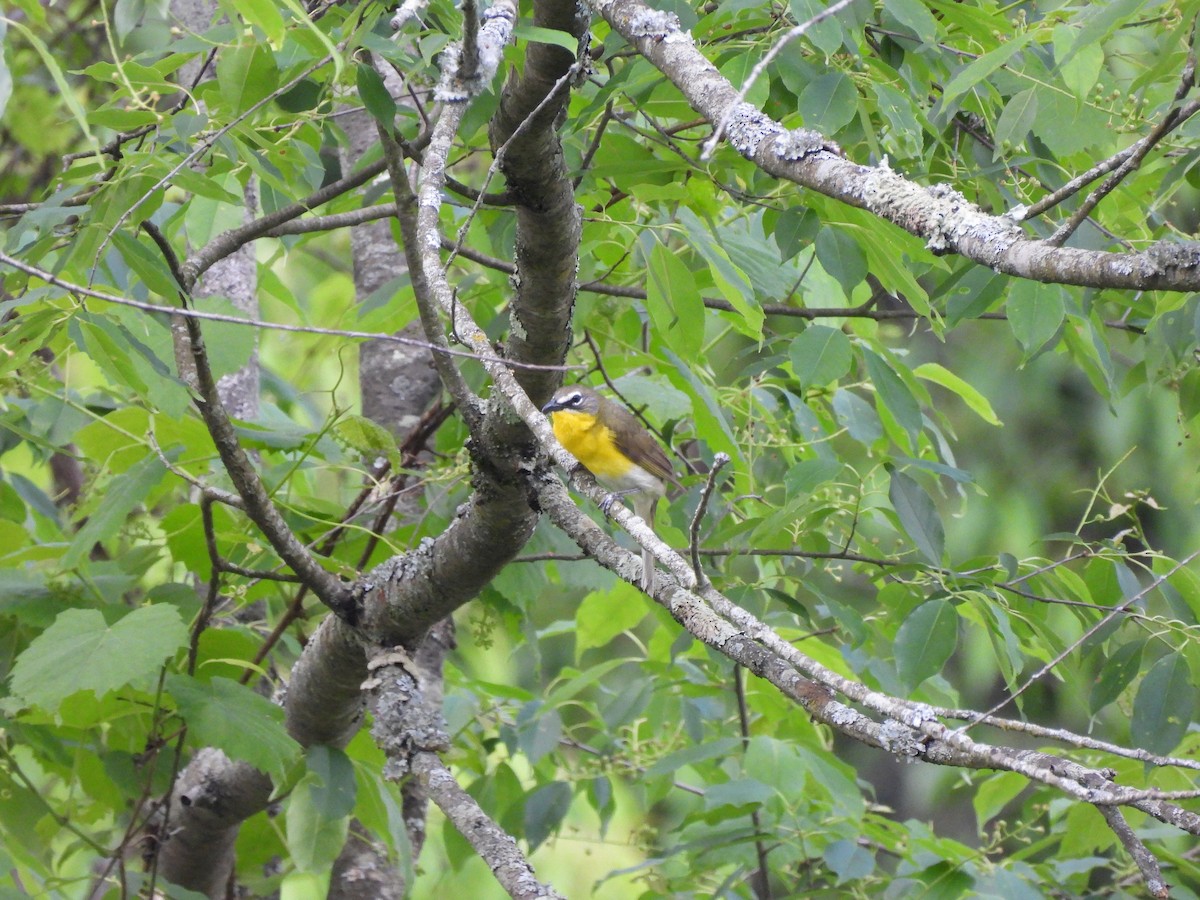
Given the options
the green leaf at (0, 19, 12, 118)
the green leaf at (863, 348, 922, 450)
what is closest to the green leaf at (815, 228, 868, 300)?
the green leaf at (863, 348, 922, 450)

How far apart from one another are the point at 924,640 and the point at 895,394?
688 millimetres

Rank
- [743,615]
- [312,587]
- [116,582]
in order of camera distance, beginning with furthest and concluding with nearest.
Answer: [116,582] → [312,587] → [743,615]

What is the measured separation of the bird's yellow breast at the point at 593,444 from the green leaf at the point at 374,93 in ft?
7.43

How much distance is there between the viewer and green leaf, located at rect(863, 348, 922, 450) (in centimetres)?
290

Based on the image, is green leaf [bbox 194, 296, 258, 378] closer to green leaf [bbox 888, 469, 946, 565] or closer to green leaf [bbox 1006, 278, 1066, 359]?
green leaf [bbox 888, 469, 946, 565]

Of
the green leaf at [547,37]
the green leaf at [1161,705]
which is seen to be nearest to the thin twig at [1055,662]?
the green leaf at [1161,705]

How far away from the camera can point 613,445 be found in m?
4.41

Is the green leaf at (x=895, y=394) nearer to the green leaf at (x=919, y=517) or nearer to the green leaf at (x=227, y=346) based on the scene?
the green leaf at (x=919, y=517)

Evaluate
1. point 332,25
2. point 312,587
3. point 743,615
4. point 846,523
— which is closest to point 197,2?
point 332,25

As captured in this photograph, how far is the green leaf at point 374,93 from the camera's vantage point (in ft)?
7.23

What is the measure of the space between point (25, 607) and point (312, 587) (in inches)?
31.3

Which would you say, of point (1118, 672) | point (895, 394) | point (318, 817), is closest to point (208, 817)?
point (318, 817)

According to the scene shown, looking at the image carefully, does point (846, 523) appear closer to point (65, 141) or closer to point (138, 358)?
point (138, 358)

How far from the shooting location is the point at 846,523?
11.1 ft
